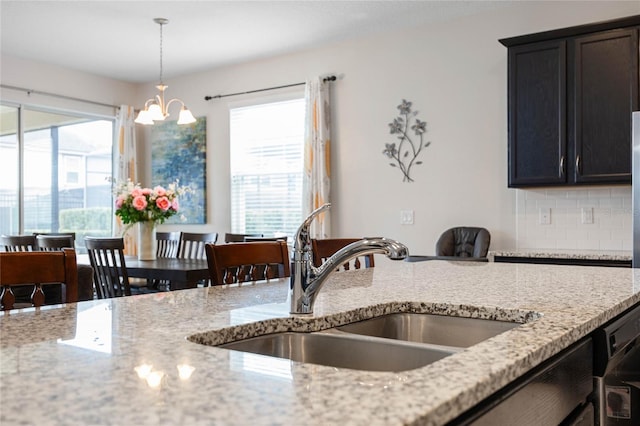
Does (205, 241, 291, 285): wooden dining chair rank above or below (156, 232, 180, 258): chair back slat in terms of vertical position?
above

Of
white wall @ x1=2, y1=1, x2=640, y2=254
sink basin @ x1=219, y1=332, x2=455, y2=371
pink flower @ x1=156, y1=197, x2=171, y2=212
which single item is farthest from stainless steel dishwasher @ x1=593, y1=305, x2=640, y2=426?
pink flower @ x1=156, y1=197, x2=171, y2=212

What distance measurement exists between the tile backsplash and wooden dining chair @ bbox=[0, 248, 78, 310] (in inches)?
148

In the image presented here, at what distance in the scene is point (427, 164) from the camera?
16.7 ft

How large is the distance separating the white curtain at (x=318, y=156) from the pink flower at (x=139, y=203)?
1.67 m

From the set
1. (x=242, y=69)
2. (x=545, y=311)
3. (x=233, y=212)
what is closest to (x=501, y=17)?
(x=242, y=69)

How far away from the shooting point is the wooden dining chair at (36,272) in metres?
1.44

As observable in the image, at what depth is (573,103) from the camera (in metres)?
4.00

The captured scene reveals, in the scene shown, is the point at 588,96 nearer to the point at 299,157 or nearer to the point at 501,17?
the point at 501,17

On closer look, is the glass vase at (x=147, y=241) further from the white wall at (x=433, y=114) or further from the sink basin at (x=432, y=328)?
the sink basin at (x=432, y=328)

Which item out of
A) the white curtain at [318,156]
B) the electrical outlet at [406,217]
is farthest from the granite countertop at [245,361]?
the white curtain at [318,156]

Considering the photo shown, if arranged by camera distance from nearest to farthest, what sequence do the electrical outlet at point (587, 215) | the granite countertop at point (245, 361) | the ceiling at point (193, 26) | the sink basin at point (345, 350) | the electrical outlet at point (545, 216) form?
the granite countertop at point (245, 361) < the sink basin at point (345, 350) < the electrical outlet at point (587, 215) < the electrical outlet at point (545, 216) < the ceiling at point (193, 26)

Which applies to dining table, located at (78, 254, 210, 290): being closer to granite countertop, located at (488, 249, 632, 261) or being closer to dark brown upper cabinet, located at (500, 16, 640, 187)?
granite countertop, located at (488, 249, 632, 261)

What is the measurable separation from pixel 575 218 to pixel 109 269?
331 cm

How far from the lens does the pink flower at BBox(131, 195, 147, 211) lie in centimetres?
436
